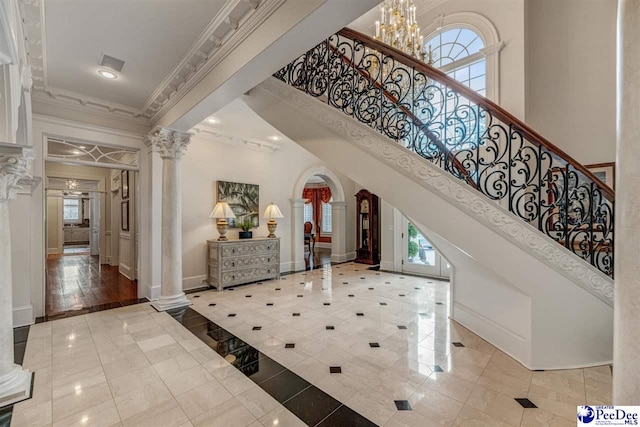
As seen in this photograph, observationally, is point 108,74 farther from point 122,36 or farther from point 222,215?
point 222,215

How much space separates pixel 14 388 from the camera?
219cm

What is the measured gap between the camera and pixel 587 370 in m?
2.58

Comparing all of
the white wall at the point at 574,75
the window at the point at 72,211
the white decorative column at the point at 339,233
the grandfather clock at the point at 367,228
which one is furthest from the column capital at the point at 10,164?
the window at the point at 72,211

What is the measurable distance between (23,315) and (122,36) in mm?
3912

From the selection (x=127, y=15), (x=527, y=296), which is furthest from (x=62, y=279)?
(x=527, y=296)

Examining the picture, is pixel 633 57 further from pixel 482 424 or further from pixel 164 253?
pixel 164 253

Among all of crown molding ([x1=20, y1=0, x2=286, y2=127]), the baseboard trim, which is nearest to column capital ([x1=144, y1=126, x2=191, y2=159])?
crown molding ([x1=20, y1=0, x2=286, y2=127])

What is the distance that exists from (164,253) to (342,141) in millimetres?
3494

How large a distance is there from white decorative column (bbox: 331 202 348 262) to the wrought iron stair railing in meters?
5.41

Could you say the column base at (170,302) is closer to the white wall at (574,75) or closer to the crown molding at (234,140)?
the crown molding at (234,140)

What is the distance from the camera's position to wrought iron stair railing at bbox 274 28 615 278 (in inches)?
101

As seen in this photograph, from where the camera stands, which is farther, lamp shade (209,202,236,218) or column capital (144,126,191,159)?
lamp shade (209,202,236,218)

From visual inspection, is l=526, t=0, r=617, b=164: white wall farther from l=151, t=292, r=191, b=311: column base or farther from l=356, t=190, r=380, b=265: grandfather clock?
l=151, t=292, r=191, b=311: column base

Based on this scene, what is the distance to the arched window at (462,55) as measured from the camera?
188 inches
